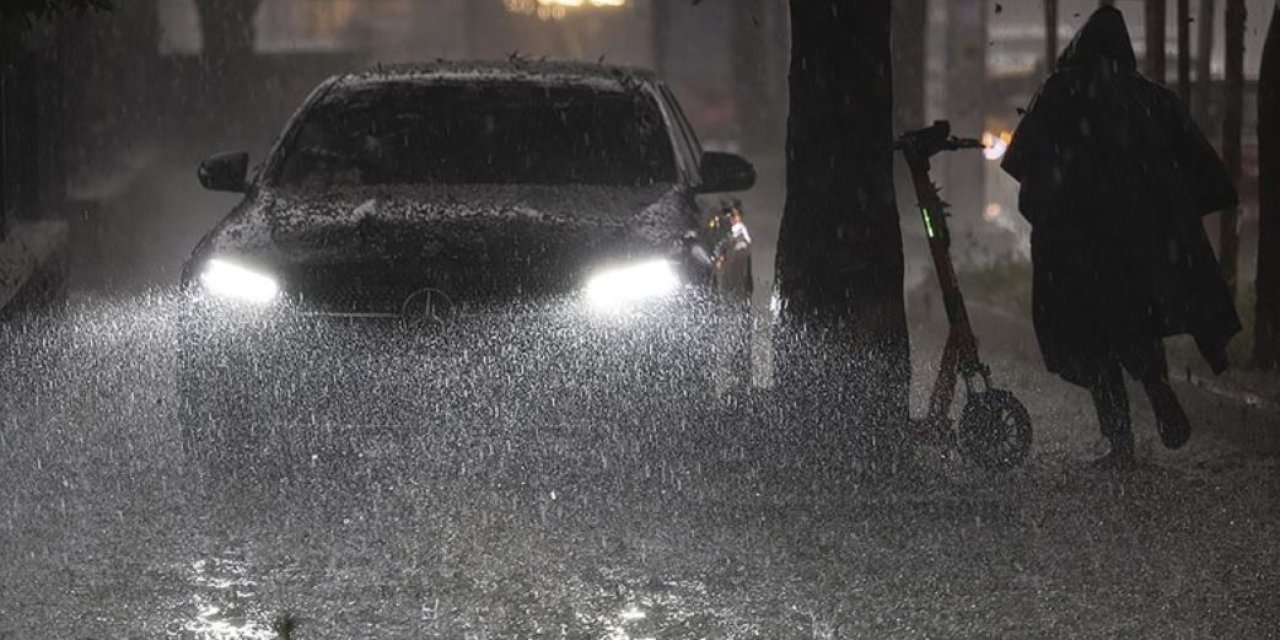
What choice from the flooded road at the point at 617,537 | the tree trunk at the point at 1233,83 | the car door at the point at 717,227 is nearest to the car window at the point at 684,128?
the car door at the point at 717,227

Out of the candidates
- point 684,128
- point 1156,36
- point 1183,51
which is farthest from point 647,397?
point 1156,36

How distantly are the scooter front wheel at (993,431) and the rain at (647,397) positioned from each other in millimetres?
13

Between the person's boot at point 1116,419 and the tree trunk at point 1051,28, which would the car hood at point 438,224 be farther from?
the tree trunk at point 1051,28

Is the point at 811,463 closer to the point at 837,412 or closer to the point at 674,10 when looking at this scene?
the point at 837,412

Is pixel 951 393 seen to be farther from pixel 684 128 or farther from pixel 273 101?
pixel 273 101

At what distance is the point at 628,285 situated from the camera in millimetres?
9609

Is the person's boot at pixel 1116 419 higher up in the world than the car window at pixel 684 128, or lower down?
lower down

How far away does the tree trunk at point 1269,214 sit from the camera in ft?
39.6

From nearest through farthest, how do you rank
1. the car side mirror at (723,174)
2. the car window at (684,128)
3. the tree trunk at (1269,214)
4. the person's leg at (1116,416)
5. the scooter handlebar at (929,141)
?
the scooter handlebar at (929,141), the person's leg at (1116,416), the car side mirror at (723,174), the car window at (684,128), the tree trunk at (1269,214)

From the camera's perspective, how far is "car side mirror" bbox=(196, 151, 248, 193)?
10883mm

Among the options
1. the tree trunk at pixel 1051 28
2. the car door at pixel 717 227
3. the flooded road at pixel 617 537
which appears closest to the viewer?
the flooded road at pixel 617 537

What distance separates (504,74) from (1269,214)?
350cm

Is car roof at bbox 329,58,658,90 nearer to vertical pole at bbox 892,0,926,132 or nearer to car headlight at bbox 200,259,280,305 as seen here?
car headlight at bbox 200,259,280,305

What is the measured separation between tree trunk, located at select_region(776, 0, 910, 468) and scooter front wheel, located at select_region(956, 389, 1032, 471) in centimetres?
48
